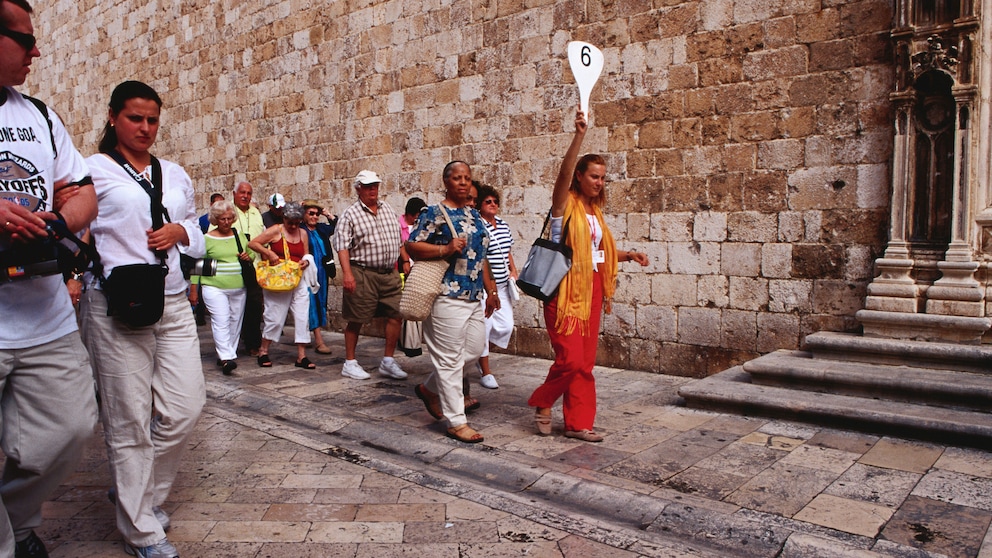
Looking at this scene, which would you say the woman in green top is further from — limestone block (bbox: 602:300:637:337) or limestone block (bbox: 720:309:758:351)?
limestone block (bbox: 720:309:758:351)

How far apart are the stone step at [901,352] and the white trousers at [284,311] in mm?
4835

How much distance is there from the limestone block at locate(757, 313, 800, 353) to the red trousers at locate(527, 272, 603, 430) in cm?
229

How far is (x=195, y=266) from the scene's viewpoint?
3674 millimetres

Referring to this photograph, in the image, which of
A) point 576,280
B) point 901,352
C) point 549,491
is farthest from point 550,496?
point 901,352

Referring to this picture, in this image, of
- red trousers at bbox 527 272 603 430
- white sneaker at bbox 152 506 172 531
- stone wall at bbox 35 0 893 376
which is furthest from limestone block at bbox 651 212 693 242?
white sneaker at bbox 152 506 172 531

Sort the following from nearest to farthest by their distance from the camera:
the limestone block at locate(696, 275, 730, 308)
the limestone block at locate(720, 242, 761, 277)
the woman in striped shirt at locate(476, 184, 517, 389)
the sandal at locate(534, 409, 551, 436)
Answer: the sandal at locate(534, 409, 551, 436) → the woman in striped shirt at locate(476, 184, 517, 389) → the limestone block at locate(720, 242, 761, 277) → the limestone block at locate(696, 275, 730, 308)

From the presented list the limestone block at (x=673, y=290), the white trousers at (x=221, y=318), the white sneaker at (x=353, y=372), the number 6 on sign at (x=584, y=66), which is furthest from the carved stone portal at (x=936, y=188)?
the white trousers at (x=221, y=318)

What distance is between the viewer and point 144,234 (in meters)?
3.27

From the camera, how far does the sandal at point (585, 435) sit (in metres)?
4.94

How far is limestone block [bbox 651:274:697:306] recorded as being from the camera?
23.2 feet

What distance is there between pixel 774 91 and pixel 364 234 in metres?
3.84

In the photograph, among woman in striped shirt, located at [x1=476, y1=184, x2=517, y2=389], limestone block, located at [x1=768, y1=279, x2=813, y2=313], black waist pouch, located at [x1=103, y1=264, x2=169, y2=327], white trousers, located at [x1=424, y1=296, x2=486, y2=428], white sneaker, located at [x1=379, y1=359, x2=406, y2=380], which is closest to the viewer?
black waist pouch, located at [x1=103, y1=264, x2=169, y2=327]

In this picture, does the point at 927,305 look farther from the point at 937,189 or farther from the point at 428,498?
the point at 428,498

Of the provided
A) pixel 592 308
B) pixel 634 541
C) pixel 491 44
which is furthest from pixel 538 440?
pixel 491 44
